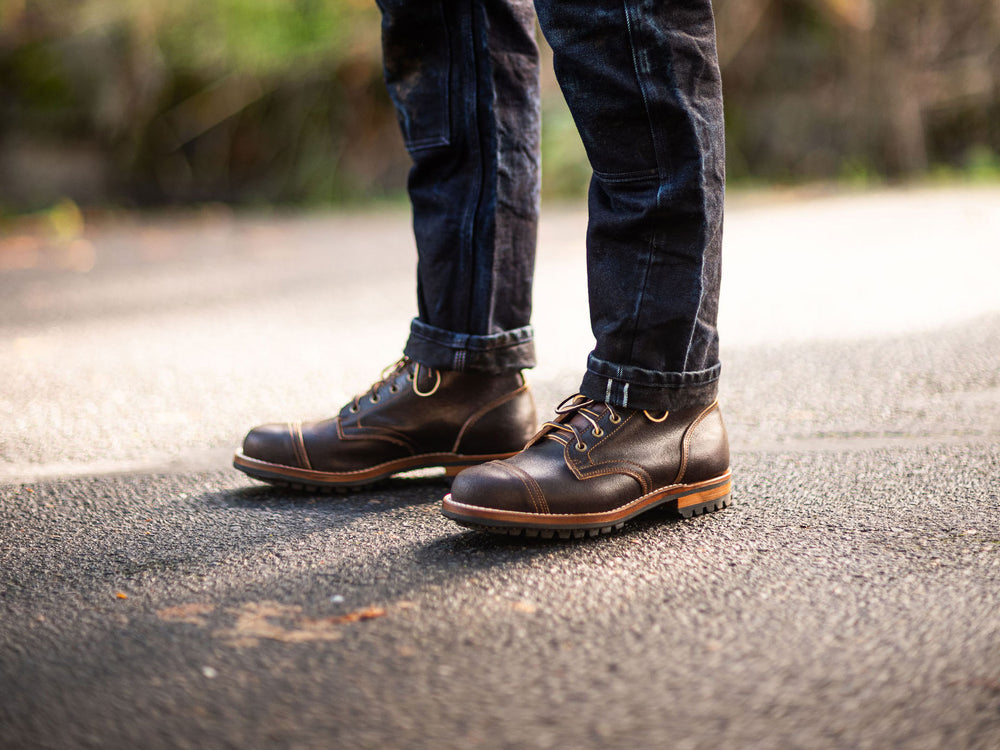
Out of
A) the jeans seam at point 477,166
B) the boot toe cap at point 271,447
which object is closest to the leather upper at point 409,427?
the boot toe cap at point 271,447

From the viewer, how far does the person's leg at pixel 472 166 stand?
154cm

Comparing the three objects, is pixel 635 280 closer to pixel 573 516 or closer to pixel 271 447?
pixel 573 516

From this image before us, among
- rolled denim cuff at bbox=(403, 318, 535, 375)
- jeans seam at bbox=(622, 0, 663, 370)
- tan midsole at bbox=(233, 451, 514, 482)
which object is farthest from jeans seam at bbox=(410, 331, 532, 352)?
jeans seam at bbox=(622, 0, 663, 370)

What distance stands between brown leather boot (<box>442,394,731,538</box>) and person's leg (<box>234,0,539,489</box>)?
0.23 m

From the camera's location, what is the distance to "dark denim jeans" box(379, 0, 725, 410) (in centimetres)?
127

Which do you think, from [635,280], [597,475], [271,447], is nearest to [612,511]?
[597,475]

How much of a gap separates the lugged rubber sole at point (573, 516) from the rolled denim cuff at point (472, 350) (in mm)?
318

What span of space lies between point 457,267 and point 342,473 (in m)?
0.37

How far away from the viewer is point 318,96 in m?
7.80

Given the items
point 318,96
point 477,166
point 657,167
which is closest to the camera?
point 657,167

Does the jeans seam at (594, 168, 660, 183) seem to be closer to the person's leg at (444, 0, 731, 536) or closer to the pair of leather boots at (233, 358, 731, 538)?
the person's leg at (444, 0, 731, 536)

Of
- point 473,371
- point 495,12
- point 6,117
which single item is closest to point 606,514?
point 473,371

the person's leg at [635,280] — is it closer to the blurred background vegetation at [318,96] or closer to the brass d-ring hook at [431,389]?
the brass d-ring hook at [431,389]

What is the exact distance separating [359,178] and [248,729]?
7330 millimetres
